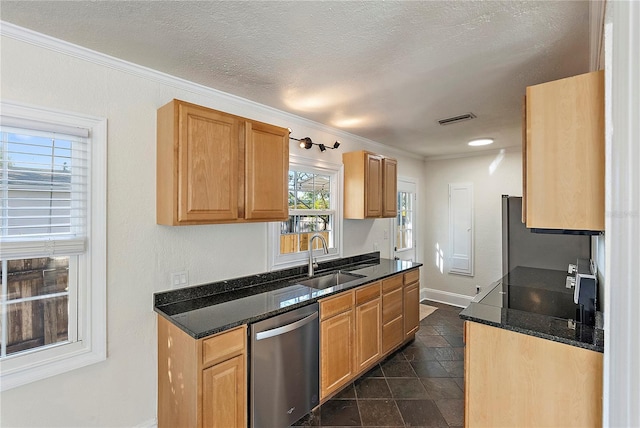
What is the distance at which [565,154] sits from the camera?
1.42m

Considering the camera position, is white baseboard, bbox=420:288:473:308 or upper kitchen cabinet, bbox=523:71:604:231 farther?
white baseboard, bbox=420:288:473:308

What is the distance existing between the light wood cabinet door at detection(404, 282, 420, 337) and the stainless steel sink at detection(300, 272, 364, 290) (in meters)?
0.74

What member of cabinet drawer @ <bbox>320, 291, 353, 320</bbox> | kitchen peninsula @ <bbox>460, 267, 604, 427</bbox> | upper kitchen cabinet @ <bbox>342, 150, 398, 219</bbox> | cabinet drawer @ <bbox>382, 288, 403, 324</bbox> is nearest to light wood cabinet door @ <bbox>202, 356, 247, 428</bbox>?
cabinet drawer @ <bbox>320, 291, 353, 320</bbox>

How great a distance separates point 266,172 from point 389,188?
6.48 feet

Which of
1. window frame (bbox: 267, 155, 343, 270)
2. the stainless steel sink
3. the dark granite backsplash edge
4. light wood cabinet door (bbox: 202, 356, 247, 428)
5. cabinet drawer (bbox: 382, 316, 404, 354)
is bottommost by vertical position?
cabinet drawer (bbox: 382, 316, 404, 354)

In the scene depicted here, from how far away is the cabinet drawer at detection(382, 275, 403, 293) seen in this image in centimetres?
306

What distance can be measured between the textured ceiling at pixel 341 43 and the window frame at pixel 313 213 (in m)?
0.71

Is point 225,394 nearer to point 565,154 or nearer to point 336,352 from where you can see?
point 336,352

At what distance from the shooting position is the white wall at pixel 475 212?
4547 millimetres

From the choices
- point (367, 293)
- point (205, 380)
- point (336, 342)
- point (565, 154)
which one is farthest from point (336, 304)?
point (565, 154)

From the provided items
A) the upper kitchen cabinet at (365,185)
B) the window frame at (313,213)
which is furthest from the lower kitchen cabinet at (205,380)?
the upper kitchen cabinet at (365,185)

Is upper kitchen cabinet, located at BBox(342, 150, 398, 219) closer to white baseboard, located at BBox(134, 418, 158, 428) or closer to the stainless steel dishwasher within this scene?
the stainless steel dishwasher

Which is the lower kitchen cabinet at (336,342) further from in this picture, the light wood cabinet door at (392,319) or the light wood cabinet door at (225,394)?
the light wood cabinet door at (225,394)

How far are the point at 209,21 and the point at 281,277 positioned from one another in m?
2.10
